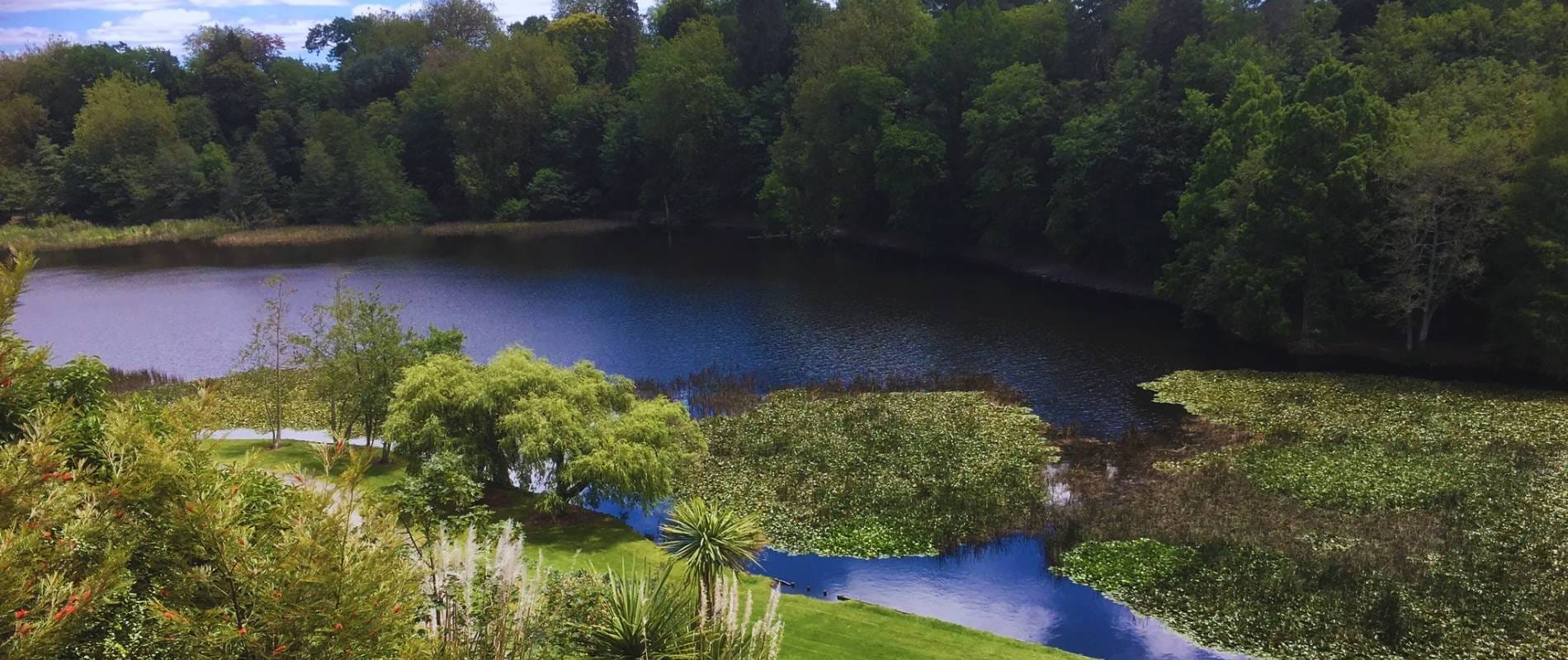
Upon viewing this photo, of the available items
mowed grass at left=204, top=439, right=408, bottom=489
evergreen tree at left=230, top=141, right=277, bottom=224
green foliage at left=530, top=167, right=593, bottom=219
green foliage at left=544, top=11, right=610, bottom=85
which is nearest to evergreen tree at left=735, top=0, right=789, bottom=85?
green foliage at left=530, top=167, right=593, bottom=219

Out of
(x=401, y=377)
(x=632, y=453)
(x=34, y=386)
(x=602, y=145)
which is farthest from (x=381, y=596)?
(x=602, y=145)

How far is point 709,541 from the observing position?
19.0 metres

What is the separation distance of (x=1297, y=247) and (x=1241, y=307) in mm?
3917

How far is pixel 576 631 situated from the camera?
1683 centimetres

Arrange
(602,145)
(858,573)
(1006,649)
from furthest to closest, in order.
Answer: (602,145), (858,573), (1006,649)

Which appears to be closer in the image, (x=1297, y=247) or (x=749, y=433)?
(x=749, y=433)

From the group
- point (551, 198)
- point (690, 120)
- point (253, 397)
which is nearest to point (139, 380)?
point (253, 397)

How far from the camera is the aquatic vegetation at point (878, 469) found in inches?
1172

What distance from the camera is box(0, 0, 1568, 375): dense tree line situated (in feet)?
148

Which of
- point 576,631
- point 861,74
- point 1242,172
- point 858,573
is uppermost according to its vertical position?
point 861,74

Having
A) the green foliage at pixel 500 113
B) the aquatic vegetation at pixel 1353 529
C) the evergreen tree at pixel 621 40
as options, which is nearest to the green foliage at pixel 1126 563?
the aquatic vegetation at pixel 1353 529

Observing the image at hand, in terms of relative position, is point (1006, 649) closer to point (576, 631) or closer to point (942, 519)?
point (942, 519)

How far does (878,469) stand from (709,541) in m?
15.9

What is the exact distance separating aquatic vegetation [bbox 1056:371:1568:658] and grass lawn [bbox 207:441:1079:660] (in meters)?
5.47
